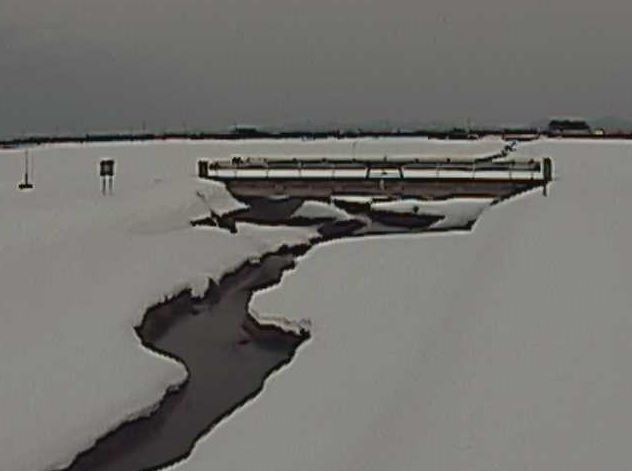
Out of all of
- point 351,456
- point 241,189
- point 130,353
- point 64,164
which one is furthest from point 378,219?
→ point 351,456

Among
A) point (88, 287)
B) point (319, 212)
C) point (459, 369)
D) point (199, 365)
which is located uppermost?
point (319, 212)

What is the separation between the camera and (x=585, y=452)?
25.3 ft

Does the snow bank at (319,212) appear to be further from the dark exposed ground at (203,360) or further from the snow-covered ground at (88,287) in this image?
the dark exposed ground at (203,360)

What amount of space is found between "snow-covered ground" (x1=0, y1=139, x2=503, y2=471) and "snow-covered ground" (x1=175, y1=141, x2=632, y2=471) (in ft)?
6.59

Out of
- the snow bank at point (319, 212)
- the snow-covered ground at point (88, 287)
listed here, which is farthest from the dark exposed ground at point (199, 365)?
the snow bank at point (319, 212)

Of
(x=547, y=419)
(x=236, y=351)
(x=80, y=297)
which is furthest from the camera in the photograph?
(x=80, y=297)

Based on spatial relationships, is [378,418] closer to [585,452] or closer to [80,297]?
[585,452]

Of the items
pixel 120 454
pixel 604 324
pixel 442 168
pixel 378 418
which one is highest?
pixel 442 168

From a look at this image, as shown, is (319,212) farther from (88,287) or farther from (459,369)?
(459,369)

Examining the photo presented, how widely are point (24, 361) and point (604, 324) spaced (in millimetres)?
8620

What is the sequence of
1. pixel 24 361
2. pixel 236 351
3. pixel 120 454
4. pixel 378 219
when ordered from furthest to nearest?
pixel 378 219
pixel 236 351
pixel 24 361
pixel 120 454

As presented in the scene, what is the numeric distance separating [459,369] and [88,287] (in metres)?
11.8

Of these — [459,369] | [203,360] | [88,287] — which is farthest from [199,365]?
[459,369]

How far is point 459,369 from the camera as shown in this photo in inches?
432
